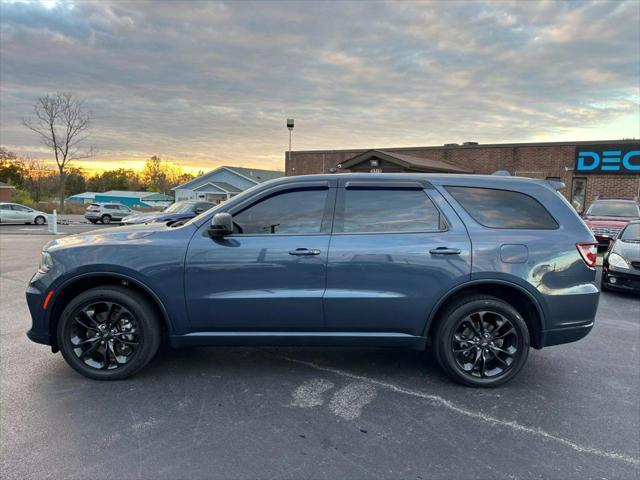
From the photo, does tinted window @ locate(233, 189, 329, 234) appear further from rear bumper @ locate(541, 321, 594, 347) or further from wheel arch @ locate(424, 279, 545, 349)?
rear bumper @ locate(541, 321, 594, 347)

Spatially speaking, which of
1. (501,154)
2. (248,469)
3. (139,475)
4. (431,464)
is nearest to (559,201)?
(431,464)

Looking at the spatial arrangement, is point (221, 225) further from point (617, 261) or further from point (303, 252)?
point (617, 261)

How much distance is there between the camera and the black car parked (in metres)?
7.04

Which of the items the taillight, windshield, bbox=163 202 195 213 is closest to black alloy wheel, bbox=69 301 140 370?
the taillight

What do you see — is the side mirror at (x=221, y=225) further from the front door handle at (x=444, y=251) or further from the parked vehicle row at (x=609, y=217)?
the parked vehicle row at (x=609, y=217)

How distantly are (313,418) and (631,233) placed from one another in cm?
788

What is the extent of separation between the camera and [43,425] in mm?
3008

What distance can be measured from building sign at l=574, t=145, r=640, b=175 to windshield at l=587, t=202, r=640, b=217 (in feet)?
29.3

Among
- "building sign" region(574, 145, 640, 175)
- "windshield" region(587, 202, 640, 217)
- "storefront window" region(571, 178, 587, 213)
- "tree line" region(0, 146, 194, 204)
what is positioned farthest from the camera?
"tree line" region(0, 146, 194, 204)

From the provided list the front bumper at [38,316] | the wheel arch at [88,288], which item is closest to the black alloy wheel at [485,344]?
the wheel arch at [88,288]

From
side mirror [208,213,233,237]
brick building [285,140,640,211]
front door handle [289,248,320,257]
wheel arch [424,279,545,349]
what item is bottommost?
wheel arch [424,279,545,349]

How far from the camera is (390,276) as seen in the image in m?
3.55

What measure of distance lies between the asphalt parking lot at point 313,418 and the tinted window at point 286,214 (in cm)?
134

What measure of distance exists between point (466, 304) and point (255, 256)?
72.7 inches
